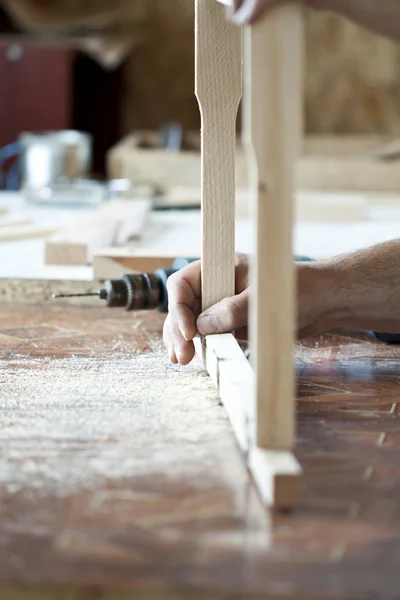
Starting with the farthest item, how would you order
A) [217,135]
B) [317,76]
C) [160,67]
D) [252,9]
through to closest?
[160,67], [317,76], [217,135], [252,9]

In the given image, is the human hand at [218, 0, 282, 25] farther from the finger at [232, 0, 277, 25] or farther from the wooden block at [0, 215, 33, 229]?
the wooden block at [0, 215, 33, 229]

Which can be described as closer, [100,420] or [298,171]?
[100,420]

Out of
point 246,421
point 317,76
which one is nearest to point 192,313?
point 246,421

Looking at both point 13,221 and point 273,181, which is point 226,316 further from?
point 13,221

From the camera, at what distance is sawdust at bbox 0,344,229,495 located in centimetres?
104

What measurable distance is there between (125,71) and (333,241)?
4333mm

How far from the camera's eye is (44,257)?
2.07m

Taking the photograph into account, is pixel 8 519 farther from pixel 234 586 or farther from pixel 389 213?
pixel 389 213

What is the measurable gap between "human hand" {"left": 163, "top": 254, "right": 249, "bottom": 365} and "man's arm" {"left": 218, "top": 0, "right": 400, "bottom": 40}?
18.0 inches

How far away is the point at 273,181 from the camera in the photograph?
941mm

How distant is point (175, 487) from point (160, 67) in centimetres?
559

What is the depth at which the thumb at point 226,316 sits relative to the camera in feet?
4.56

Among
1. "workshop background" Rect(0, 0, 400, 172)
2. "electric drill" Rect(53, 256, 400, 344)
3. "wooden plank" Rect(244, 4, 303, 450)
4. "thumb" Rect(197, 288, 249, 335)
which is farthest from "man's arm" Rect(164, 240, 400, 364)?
"workshop background" Rect(0, 0, 400, 172)

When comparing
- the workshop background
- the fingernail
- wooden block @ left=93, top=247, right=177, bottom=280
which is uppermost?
the workshop background
